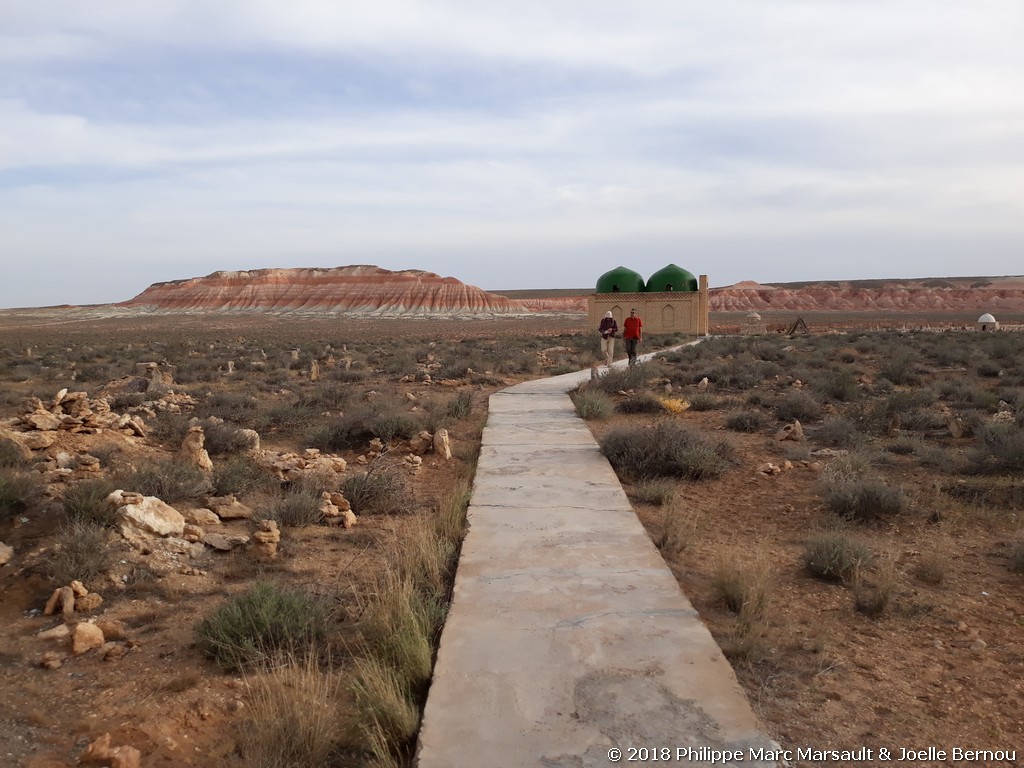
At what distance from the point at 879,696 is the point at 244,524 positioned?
508 cm

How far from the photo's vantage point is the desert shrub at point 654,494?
6.97m

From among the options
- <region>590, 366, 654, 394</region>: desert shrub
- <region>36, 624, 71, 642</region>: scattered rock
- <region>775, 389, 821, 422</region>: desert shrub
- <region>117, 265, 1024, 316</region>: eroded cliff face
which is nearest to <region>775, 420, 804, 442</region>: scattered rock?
<region>775, 389, 821, 422</region>: desert shrub

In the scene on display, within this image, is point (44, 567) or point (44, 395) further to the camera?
point (44, 395)

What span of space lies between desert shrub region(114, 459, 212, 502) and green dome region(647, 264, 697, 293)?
3508cm

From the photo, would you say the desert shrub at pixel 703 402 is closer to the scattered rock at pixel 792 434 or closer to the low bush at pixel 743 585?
the scattered rock at pixel 792 434

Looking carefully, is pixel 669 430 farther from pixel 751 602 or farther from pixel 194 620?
pixel 194 620

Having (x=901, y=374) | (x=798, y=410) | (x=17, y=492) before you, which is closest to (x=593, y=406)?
(x=798, y=410)

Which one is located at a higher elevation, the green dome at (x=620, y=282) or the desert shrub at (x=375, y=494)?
the green dome at (x=620, y=282)

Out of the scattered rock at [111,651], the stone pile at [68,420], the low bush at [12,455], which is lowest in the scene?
the scattered rock at [111,651]

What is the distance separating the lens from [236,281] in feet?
410

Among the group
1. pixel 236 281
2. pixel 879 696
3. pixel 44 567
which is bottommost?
pixel 879 696

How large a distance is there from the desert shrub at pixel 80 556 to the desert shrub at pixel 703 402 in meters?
10.1

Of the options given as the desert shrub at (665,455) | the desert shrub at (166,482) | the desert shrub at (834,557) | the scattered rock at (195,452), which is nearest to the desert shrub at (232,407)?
the scattered rock at (195,452)

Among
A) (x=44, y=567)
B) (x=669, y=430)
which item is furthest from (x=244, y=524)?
(x=669, y=430)
